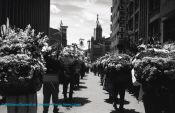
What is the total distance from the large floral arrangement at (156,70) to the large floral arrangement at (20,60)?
1.91 metres

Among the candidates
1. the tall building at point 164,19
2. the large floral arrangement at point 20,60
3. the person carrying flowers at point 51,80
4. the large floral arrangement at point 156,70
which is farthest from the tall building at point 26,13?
the large floral arrangement at point 156,70

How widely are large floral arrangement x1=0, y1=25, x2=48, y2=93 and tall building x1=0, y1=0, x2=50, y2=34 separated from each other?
58.4 m

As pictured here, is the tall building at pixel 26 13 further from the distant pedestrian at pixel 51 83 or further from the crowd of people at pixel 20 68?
the crowd of people at pixel 20 68

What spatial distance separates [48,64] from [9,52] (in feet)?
10.0

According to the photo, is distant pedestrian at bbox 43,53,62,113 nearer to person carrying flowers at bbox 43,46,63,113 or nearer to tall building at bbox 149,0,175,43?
person carrying flowers at bbox 43,46,63,113

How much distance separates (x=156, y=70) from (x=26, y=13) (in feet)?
242

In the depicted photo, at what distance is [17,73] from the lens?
5.38m

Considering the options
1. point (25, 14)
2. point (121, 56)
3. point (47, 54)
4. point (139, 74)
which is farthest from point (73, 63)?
point (25, 14)

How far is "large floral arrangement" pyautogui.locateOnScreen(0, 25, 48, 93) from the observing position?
5.38 m

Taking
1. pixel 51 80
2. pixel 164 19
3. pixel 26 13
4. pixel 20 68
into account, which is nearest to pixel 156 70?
pixel 20 68

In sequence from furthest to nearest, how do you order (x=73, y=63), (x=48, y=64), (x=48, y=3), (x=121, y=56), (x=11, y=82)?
(x=48, y=3) → (x=73, y=63) → (x=121, y=56) → (x=48, y=64) → (x=11, y=82)

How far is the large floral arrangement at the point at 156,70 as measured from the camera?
5.77 metres

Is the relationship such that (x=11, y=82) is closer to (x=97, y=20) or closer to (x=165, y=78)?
(x=165, y=78)

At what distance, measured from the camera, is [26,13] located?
76812 mm
